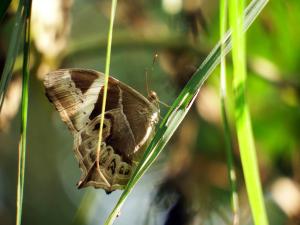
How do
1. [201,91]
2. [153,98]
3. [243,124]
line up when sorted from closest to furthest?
[243,124] < [153,98] < [201,91]

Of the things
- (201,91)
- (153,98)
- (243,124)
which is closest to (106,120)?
(153,98)

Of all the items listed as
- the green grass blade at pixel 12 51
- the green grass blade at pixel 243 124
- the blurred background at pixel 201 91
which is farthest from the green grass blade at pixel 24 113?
the blurred background at pixel 201 91

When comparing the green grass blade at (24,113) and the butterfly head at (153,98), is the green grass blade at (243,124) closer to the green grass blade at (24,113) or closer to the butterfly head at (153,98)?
the green grass blade at (24,113)

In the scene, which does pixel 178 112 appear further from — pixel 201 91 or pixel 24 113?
pixel 201 91

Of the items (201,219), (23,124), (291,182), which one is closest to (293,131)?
(291,182)

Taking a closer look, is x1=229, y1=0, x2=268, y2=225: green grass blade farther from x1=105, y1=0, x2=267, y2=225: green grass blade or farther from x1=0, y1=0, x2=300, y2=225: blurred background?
x1=0, y1=0, x2=300, y2=225: blurred background

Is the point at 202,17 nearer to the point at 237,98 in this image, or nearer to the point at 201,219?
the point at 201,219
